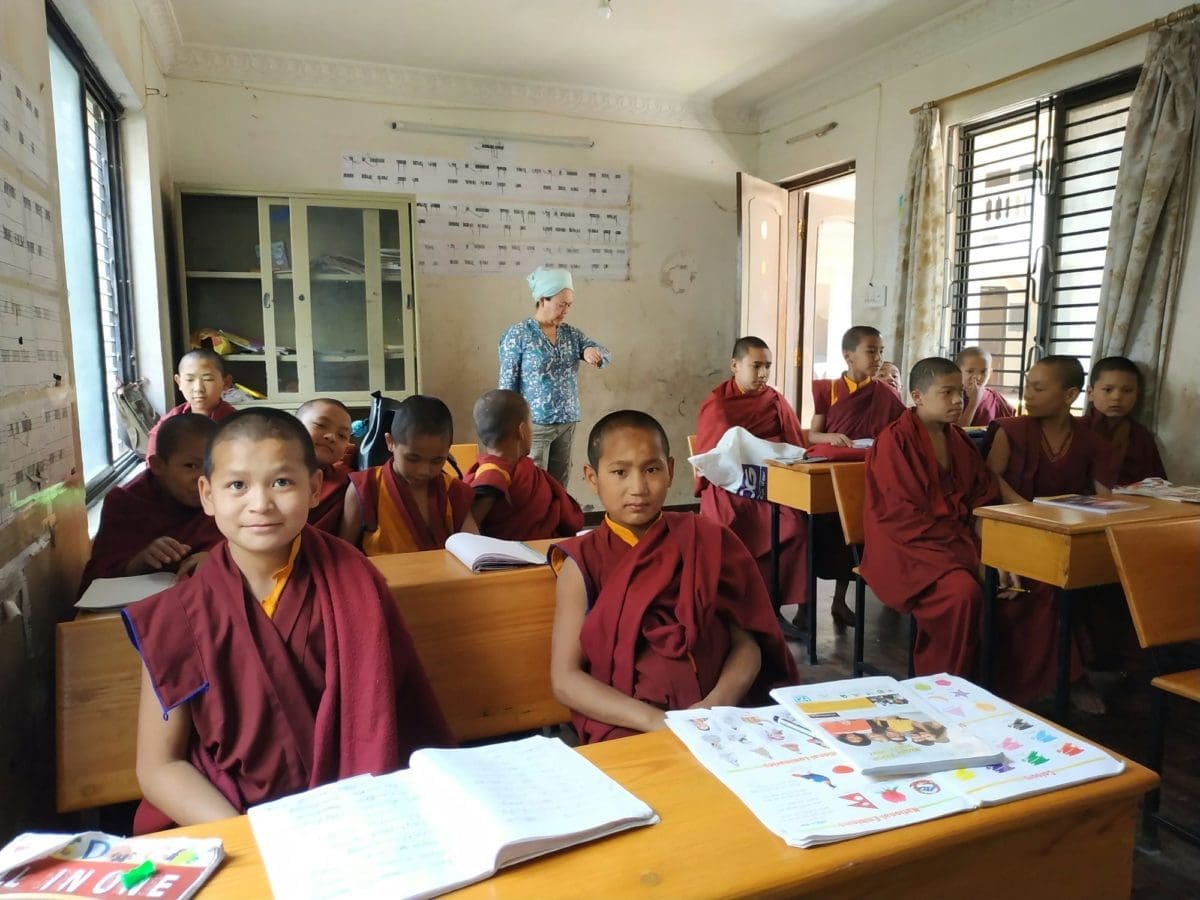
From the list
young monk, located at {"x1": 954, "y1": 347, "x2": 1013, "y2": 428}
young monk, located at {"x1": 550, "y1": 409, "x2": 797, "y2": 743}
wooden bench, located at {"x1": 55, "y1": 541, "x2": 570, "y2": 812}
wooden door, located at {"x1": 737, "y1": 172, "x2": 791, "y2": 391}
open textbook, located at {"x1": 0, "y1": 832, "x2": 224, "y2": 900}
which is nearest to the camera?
open textbook, located at {"x1": 0, "y1": 832, "x2": 224, "y2": 900}

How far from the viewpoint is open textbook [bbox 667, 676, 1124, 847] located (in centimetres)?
79

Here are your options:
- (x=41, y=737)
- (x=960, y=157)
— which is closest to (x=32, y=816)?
(x=41, y=737)

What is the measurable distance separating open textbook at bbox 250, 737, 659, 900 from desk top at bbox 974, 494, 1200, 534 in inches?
70.1

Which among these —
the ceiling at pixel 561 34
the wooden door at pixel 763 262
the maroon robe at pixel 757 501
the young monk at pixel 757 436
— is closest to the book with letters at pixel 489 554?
the maroon robe at pixel 757 501

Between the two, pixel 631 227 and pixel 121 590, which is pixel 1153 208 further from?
pixel 121 590

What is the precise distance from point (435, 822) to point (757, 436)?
337cm

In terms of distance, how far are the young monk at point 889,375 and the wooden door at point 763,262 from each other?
4.29 feet

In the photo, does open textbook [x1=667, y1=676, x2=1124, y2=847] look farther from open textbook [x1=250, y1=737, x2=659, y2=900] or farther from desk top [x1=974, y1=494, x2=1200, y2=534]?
desk top [x1=974, y1=494, x2=1200, y2=534]

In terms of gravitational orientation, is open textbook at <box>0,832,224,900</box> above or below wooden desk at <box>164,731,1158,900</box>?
above

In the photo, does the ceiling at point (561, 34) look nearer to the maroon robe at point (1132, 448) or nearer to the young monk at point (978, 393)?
the young monk at point (978, 393)

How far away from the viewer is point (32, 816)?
4.99 ft

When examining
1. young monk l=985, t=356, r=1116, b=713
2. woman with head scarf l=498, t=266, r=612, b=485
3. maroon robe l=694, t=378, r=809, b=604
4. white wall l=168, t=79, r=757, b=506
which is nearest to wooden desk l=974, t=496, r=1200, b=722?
young monk l=985, t=356, r=1116, b=713

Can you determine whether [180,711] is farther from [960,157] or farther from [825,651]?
[960,157]

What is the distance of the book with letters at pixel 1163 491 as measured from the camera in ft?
8.85
